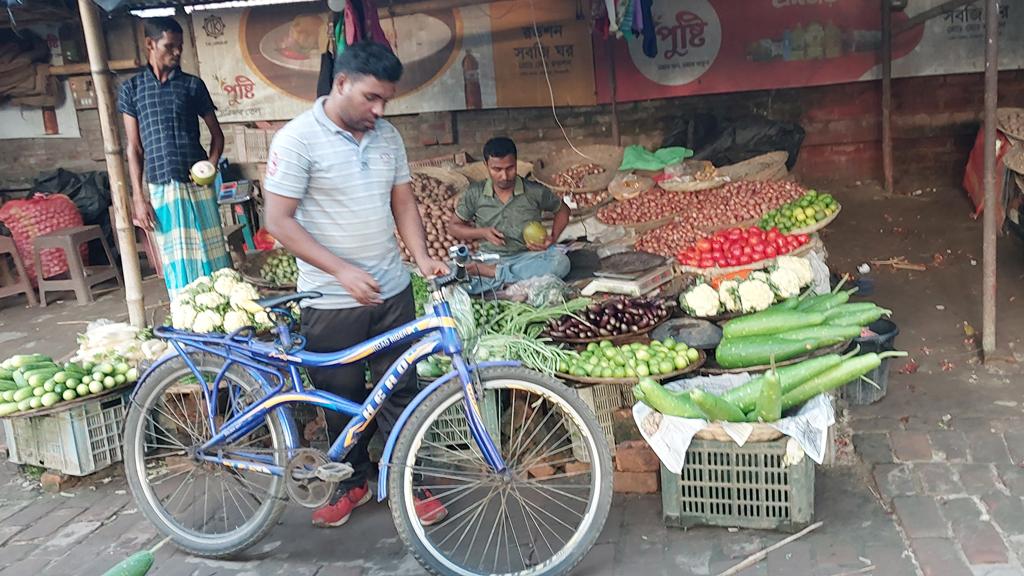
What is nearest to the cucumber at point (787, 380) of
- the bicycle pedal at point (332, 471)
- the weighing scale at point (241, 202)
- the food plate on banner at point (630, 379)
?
the food plate on banner at point (630, 379)

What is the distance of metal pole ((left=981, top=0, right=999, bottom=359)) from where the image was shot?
5047 millimetres

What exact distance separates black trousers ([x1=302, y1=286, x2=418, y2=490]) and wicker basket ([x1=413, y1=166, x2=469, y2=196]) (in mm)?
4032

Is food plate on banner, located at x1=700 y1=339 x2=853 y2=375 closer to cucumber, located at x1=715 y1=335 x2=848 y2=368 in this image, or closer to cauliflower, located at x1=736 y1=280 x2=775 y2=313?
cucumber, located at x1=715 y1=335 x2=848 y2=368

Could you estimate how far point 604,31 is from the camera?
829 cm

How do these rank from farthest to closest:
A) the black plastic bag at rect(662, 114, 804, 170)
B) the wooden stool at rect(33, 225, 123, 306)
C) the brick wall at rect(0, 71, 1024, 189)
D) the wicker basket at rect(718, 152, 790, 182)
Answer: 1. the wooden stool at rect(33, 225, 123, 306)
2. the brick wall at rect(0, 71, 1024, 189)
3. the black plastic bag at rect(662, 114, 804, 170)
4. the wicker basket at rect(718, 152, 790, 182)

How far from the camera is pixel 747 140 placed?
8.38m

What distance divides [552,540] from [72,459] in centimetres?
262

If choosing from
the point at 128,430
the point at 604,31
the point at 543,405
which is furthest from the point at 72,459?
the point at 604,31

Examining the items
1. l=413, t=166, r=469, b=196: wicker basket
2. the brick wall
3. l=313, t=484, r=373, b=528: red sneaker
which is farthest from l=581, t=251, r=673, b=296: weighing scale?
the brick wall

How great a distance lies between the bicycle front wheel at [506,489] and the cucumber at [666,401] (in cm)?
35

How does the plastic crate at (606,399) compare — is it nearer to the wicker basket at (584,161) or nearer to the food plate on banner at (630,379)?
the food plate on banner at (630,379)

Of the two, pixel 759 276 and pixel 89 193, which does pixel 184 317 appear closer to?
pixel 759 276

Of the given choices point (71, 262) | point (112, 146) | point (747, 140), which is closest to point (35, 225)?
point (71, 262)

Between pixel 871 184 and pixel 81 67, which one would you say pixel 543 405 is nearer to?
pixel 871 184
